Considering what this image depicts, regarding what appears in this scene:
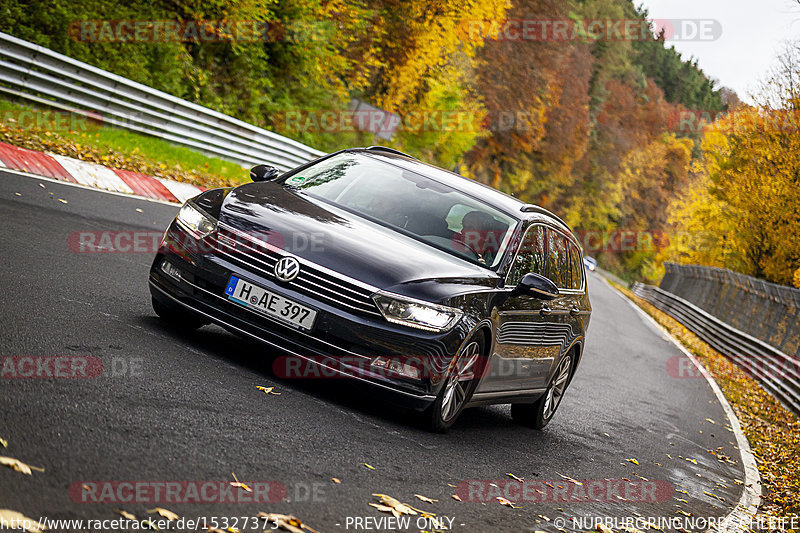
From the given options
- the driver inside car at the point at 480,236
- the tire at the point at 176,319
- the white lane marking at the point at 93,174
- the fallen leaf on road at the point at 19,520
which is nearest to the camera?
the fallen leaf on road at the point at 19,520

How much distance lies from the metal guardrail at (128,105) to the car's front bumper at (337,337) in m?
11.4

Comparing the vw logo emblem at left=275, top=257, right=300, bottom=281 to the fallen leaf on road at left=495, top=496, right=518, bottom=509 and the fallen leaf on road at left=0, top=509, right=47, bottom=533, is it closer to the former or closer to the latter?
the fallen leaf on road at left=495, top=496, right=518, bottom=509

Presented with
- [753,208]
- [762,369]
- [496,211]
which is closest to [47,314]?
[496,211]

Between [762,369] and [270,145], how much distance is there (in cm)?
1324

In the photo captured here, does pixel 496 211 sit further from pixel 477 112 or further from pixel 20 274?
pixel 477 112

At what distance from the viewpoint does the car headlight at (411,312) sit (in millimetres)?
6559

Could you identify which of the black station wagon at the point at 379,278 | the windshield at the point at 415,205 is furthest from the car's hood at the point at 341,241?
the windshield at the point at 415,205

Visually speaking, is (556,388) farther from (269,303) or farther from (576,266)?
(269,303)

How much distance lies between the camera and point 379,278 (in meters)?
6.62

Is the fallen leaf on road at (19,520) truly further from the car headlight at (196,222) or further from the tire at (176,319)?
the tire at (176,319)

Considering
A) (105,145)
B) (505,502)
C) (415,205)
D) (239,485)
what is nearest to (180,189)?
(105,145)

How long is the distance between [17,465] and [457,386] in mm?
3568

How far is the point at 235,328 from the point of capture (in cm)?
677

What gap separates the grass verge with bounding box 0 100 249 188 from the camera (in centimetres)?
1598
